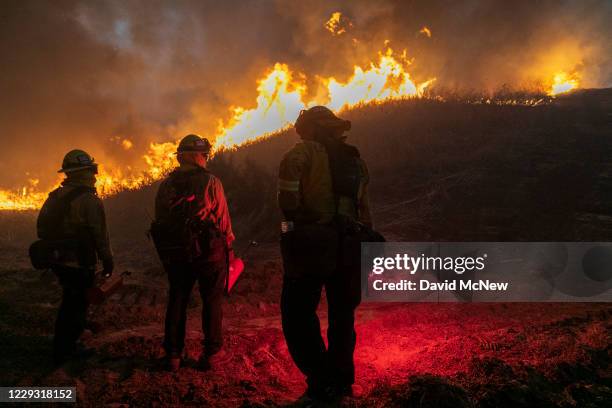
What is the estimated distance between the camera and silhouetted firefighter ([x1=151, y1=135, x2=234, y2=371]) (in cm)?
348

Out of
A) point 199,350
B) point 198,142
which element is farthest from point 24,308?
point 198,142

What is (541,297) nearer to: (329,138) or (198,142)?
(329,138)

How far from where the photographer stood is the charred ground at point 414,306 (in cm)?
298

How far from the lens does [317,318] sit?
288cm

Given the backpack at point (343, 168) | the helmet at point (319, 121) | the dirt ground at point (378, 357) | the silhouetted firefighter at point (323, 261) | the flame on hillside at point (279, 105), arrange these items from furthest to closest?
the flame on hillside at point (279, 105), the helmet at point (319, 121), the backpack at point (343, 168), the silhouetted firefighter at point (323, 261), the dirt ground at point (378, 357)

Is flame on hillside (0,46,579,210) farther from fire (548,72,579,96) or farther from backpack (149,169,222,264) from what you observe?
backpack (149,169,222,264)

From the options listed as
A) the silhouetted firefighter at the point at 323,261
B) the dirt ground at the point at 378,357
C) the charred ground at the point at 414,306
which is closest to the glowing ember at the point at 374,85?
the charred ground at the point at 414,306

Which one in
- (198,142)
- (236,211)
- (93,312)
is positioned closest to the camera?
(198,142)

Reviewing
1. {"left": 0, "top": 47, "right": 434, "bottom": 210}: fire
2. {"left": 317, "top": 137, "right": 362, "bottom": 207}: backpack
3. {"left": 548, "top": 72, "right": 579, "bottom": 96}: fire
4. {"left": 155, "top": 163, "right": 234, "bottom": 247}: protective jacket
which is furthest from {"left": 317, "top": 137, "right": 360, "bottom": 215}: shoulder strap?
{"left": 548, "top": 72, "right": 579, "bottom": 96}: fire

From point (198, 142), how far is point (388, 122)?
501 inches

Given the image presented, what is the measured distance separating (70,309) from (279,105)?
18.4 m

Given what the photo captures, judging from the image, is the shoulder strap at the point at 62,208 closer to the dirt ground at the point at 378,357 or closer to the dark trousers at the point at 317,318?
the dirt ground at the point at 378,357

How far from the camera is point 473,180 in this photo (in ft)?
32.8

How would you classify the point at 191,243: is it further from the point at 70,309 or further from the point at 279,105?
the point at 279,105
